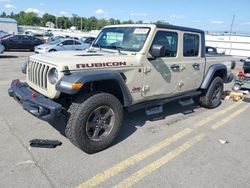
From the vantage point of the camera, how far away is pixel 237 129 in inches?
210

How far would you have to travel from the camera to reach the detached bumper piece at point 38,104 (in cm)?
345

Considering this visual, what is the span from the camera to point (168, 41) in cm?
499

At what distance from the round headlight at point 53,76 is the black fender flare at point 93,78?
0.61 ft

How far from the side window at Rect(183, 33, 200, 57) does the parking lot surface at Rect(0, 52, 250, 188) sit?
147 cm

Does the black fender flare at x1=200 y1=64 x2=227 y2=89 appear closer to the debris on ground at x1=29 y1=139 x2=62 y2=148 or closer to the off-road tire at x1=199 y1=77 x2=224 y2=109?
the off-road tire at x1=199 y1=77 x2=224 y2=109

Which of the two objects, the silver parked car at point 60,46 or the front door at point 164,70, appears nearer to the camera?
the front door at point 164,70

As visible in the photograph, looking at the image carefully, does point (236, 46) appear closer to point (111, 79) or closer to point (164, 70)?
point (164, 70)

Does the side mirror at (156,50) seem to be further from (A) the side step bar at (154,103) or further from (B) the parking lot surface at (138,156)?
(B) the parking lot surface at (138,156)

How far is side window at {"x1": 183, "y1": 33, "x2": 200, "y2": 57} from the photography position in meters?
5.43

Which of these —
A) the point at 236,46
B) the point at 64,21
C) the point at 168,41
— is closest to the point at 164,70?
the point at 168,41

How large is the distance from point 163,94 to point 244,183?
2.23m

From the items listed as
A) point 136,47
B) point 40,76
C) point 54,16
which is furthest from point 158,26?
point 54,16

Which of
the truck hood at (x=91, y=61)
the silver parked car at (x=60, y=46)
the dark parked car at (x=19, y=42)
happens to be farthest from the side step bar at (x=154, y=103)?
the dark parked car at (x=19, y=42)

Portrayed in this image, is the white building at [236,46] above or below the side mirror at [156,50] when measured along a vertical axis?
below
